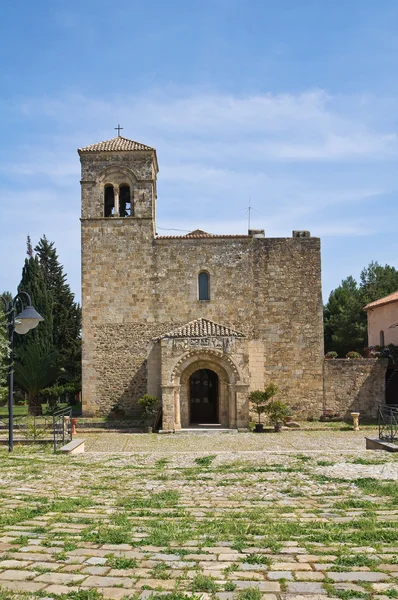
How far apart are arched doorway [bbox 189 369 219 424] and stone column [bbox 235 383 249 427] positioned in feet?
7.97

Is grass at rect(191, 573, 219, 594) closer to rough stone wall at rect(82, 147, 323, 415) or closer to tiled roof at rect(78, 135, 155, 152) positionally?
rough stone wall at rect(82, 147, 323, 415)

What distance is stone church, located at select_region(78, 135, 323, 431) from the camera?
96.4 ft

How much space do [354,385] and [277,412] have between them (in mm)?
5040

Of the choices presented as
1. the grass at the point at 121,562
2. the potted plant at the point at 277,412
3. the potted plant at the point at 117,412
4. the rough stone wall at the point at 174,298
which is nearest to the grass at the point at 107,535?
the grass at the point at 121,562

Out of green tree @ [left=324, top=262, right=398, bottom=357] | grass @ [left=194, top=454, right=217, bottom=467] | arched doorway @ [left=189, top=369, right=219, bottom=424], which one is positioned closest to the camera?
Answer: grass @ [left=194, top=454, right=217, bottom=467]

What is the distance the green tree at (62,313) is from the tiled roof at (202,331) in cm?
1447

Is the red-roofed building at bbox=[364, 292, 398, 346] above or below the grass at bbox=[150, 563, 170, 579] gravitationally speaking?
above


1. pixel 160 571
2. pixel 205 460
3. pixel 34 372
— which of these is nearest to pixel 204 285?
pixel 34 372

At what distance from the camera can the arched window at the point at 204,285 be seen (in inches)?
1177

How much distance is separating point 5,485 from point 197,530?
459 centimetres

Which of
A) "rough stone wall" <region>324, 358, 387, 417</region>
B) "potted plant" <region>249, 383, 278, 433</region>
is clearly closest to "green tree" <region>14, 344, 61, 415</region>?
"potted plant" <region>249, 383, 278, 433</region>

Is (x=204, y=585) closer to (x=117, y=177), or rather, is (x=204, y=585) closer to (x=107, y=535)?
(x=107, y=535)

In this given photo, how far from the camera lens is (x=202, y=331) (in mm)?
27625

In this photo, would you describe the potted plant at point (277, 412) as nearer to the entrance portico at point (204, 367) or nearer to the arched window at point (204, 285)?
the entrance portico at point (204, 367)
